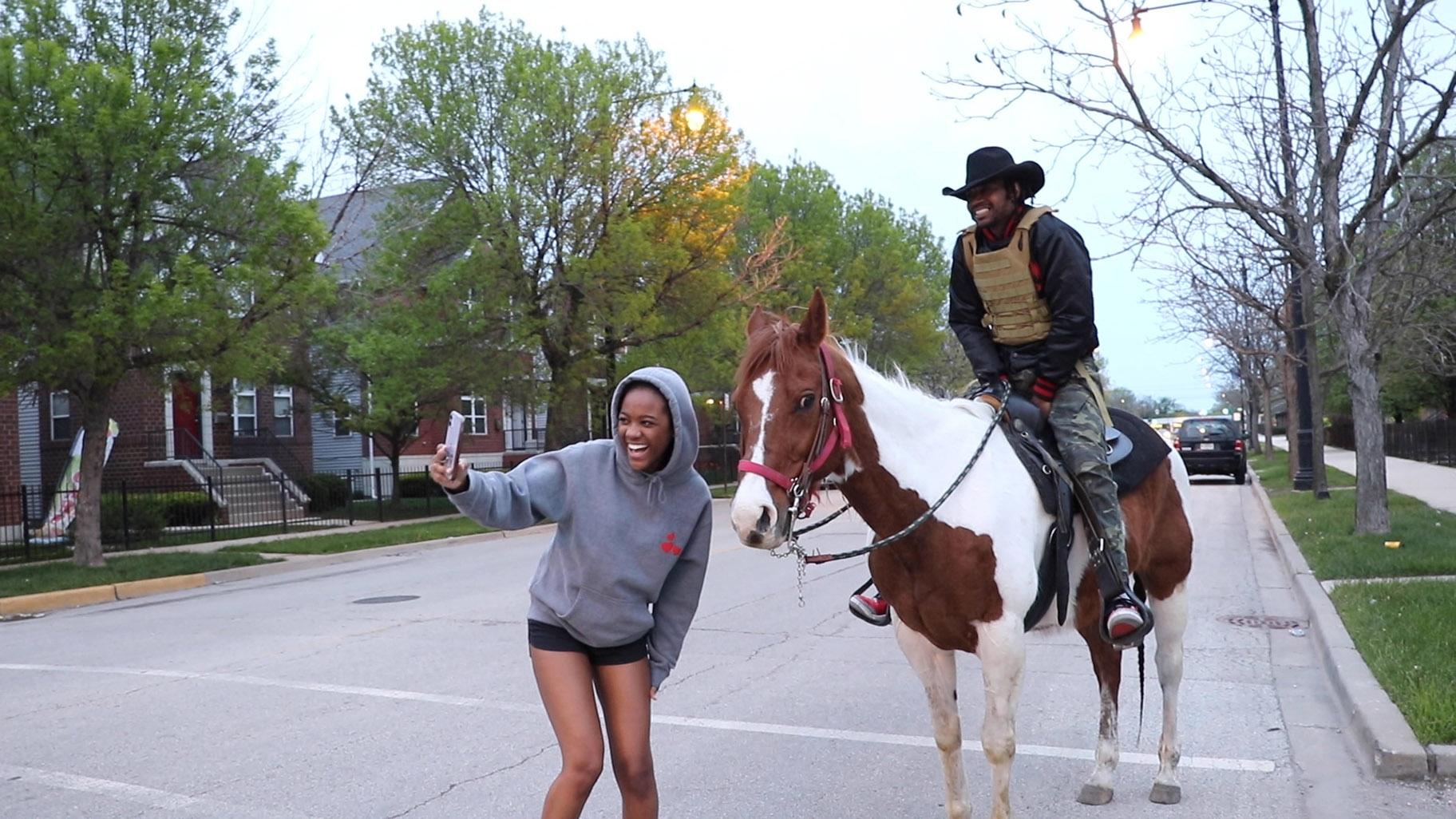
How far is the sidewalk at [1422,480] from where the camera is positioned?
19469 millimetres

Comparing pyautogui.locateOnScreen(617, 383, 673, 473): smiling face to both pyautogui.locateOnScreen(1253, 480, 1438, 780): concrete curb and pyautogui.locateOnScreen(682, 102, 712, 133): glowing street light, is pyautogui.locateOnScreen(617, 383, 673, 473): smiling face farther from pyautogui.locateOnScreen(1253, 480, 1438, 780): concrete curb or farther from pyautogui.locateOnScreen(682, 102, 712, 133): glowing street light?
pyautogui.locateOnScreen(682, 102, 712, 133): glowing street light

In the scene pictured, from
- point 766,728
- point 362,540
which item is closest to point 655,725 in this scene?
point 766,728

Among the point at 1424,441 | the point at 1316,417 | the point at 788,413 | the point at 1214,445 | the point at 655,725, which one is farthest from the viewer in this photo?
the point at 1424,441

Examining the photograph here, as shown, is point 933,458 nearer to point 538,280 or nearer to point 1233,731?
point 1233,731

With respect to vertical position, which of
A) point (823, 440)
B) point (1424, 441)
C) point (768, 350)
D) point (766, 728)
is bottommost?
point (766, 728)

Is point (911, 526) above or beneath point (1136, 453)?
beneath

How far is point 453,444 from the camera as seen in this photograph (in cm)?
333

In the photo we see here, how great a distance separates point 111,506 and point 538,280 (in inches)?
405

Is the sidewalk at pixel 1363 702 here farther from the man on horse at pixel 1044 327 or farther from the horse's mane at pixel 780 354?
the horse's mane at pixel 780 354

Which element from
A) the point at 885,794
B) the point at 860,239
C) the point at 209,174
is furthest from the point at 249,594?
the point at 860,239

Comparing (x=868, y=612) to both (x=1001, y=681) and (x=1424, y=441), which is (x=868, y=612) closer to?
(x=1001, y=681)

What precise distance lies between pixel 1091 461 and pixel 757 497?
5.79 ft

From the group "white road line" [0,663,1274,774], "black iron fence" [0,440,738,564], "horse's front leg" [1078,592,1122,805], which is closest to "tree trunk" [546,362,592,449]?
"black iron fence" [0,440,738,564]

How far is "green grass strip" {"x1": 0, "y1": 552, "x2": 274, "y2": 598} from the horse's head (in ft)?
45.8
